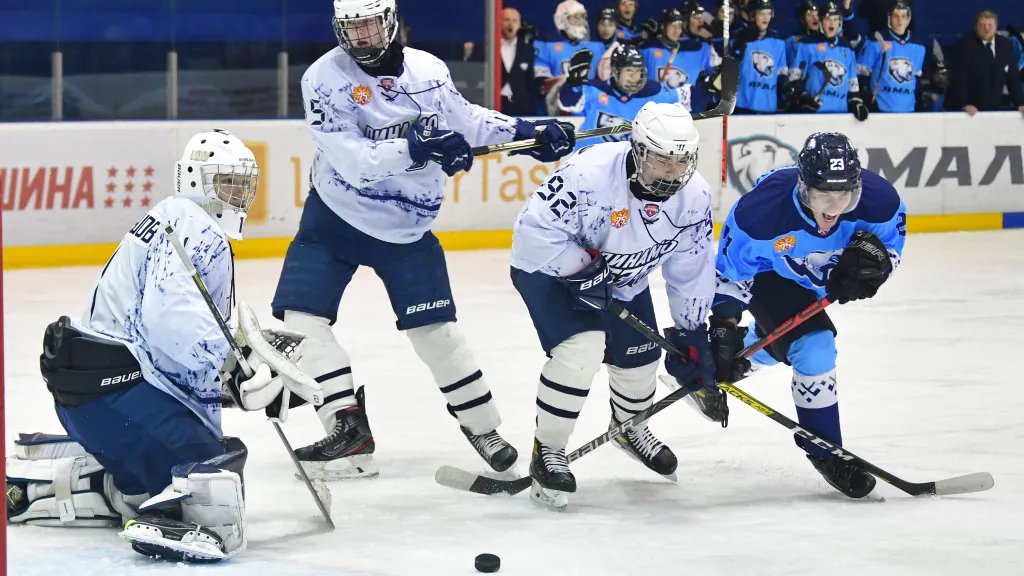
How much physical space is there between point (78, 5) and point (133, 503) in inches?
203

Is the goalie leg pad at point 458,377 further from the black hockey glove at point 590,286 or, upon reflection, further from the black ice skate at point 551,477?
the black hockey glove at point 590,286

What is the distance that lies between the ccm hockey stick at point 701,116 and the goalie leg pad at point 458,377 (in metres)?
0.47

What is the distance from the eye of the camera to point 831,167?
347cm

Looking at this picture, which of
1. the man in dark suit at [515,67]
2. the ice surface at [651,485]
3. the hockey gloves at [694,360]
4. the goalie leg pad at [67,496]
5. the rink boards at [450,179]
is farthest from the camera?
the man in dark suit at [515,67]

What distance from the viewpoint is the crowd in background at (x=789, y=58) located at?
8375 mm

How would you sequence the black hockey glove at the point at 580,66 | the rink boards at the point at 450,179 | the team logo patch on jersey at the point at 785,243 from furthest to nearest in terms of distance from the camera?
the rink boards at the point at 450,179, the black hockey glove at the point at 580,66, the team logo patch on jersey at the point at 785,243

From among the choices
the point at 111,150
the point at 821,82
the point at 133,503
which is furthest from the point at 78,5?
the point at 133,503

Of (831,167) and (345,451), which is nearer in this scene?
(831,167)

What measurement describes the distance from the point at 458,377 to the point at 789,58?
224 inches

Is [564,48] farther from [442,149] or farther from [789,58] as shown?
[442,149]

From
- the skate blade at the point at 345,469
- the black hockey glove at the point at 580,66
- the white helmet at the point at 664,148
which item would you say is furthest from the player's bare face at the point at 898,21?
the skate blade at the point at 345,469

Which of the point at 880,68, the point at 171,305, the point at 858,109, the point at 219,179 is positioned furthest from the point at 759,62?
the point at 171,305

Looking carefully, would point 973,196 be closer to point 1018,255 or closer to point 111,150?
point 1018,255

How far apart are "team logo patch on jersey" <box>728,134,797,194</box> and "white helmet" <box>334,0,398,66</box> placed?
4.75 meters
